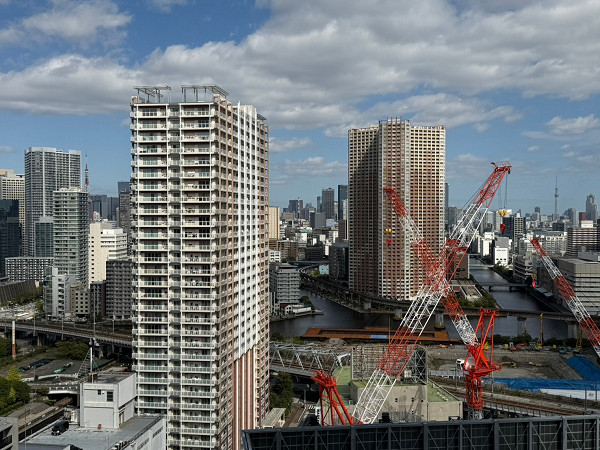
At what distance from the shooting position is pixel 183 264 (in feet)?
33.0

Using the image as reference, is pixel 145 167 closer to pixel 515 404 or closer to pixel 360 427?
pixel 360 427

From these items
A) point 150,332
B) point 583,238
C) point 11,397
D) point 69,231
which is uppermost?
point 69,231

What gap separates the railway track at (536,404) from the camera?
1361 centimetres

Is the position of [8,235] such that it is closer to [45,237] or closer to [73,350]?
[45,237]

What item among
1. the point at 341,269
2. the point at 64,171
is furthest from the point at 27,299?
the point at 64,171

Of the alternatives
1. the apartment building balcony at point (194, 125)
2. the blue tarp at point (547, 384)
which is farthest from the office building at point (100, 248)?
the apartment building balcony at point (194, 125)

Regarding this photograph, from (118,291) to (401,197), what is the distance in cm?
1564

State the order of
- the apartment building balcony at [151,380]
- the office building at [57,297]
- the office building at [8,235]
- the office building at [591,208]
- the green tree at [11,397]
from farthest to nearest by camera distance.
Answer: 1. the office building at [591,208]
2. the office building at [8,235]
3. the office building at [57,297]
4. the green tree at [11,397]
5. the apartment building balcony at [151,380]

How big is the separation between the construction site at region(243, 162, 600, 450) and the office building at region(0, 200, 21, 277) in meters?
36.6

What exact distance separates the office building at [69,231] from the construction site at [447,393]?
1576 cm

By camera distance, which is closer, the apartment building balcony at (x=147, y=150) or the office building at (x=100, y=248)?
the apartment building balcony at (x=147, y=150)

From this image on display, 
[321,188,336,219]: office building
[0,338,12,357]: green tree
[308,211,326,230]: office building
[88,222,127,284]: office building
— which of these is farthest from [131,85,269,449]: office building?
[321,188,336,219]: office building

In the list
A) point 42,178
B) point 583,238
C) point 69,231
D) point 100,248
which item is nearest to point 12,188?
point 42,178

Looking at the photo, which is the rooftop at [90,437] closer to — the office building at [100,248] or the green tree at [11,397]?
the green tree at [11,397]
